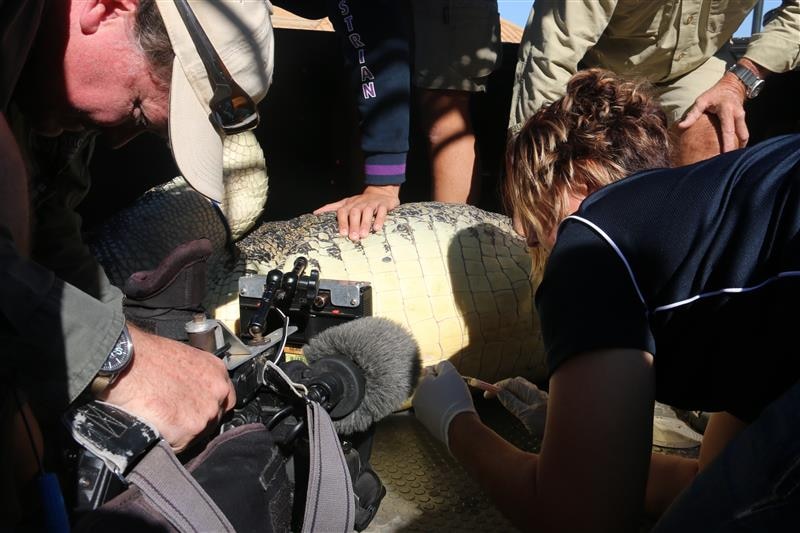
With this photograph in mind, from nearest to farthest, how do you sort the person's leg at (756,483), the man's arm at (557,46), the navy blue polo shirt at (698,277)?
the person's leg at (756,483) < the navy blue polo shirt at (698,277) < the man's arm at (557,46)

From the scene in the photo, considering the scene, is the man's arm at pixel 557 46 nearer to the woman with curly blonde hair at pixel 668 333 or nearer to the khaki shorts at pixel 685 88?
the khaki shorts at pixel 685 88

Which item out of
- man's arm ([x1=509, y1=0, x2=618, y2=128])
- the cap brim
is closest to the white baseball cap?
the cap brim

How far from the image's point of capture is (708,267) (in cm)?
90

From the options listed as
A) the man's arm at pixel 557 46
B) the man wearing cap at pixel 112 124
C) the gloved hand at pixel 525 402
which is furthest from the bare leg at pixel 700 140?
the man wearing cap at pixel 112 124

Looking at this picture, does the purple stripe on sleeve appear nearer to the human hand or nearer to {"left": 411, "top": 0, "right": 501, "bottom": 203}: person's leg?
{"left": 411, "top": 0, "right": 501, "bottom": 203}: person's leg

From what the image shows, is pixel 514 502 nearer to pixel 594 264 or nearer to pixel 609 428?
pixel 609 428

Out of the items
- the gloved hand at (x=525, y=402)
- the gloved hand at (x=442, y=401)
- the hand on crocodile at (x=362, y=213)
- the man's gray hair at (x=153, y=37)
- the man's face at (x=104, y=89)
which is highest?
the man's gray hair at (x=153, y=37)

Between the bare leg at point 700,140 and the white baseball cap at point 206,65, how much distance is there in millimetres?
1469

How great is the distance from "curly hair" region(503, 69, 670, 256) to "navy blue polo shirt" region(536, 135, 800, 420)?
0.60 ft

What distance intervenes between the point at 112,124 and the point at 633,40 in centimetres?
165

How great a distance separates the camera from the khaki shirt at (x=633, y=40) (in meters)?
1.97

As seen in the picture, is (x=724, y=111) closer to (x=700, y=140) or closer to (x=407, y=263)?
(x=700, y=140)

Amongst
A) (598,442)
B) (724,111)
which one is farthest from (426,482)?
(724,111)

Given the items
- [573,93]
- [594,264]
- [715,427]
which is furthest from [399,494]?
[573,93]
